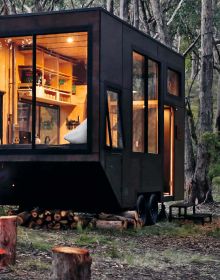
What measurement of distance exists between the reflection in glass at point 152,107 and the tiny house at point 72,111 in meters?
0.43

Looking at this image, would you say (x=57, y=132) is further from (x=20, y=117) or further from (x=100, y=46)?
(x=100, y=46)

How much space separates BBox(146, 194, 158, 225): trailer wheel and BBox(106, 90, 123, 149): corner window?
7.48 ft

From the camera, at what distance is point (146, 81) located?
13.1m

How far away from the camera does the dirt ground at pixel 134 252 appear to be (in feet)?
25.1

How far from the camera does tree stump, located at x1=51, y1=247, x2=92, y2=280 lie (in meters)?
6.11

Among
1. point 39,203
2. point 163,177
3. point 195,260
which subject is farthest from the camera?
point 163,177

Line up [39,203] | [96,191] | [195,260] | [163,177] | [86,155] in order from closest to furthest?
1. [195,260]
2. [86,155]
3. [96,191]
4. [39,203]
5. [163,177]

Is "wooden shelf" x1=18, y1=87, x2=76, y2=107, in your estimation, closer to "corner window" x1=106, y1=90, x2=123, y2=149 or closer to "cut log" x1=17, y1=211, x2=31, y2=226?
"corner window" x1=106, y1=90, x2=123, y2=149

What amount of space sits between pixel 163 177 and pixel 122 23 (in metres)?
4.16

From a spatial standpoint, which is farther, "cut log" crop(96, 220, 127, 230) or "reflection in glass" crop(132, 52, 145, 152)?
"reflection in glass" crop(132, 52, 145, 152)

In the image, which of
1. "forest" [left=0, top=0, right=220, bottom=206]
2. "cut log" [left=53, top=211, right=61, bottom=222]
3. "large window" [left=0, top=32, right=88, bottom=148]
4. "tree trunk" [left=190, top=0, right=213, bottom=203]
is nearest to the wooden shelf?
"large window" [left=0, top=32, right=88, bottom=148]

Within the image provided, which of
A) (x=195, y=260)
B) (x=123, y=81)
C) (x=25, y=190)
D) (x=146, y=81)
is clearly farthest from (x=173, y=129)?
(x=195, y=260)

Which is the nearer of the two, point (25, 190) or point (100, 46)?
point (100, 46)

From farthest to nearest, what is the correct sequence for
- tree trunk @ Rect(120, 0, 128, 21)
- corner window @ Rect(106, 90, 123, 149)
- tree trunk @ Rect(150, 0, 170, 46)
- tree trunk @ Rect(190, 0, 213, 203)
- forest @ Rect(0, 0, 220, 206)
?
tree trunk @ Rect(120, 0, 128, 21) → tree trunk @ Rect(150, 0, 170, 46) → tree trunk @ Rect(190, 0, 213, 203) → forest @ Rect(0, 0, 220, 206) → corner window @ Rect(106, 90, 123, 149)
